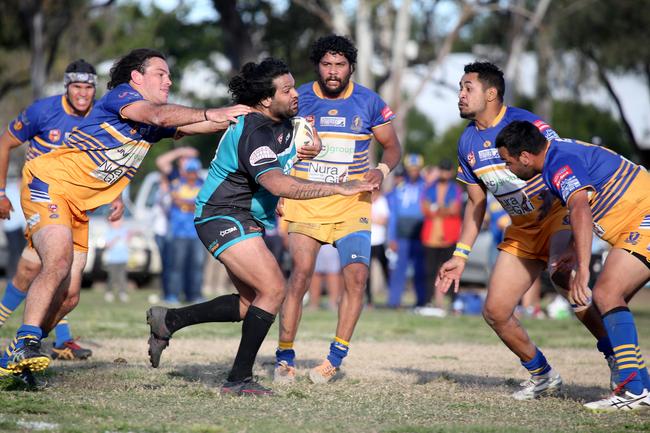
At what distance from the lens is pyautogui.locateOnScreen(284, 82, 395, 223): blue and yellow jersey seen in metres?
8.28

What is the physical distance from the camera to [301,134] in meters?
7.27

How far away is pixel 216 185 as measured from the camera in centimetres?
711

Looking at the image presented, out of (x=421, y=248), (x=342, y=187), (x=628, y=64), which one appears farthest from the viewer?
(x=628, y=64)

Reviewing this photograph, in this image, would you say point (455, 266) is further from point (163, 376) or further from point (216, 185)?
point (163, 376)

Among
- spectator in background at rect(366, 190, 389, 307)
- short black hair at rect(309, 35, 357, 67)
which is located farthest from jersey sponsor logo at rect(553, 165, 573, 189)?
spectator in background at rect(366, 190, 389, 307)

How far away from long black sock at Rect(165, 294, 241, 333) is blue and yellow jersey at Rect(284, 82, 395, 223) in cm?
125

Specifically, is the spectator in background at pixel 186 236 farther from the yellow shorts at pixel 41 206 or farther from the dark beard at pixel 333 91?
the yellow shorts at pixel 41 206

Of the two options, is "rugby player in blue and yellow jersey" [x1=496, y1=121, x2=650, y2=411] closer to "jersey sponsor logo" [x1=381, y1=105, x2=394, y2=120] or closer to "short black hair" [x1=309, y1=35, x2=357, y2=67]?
"jersey sponsor logo" [x1=381, y1=105, x2=394, y2=120]

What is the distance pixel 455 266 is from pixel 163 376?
2.45 m

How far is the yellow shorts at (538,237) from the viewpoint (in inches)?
295

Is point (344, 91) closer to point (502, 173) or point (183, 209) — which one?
point (502, 173)

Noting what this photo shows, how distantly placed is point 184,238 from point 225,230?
998cm

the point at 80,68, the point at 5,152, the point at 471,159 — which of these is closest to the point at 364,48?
the point at 80,68

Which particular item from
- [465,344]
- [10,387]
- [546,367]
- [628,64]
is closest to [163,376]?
[10,387]
